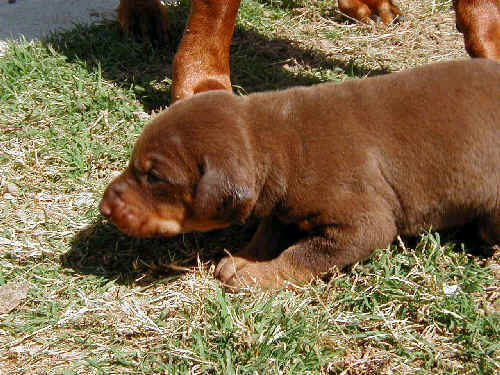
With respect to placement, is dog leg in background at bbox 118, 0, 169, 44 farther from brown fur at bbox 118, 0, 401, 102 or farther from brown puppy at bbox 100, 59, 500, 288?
brown puppy at bbox 100, 59, 500, 288

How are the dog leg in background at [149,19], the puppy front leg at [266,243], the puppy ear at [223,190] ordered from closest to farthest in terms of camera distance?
the puppy ear at [223,190] → the puppy front leg at [266,243] → the dog leg in background at [149,19]

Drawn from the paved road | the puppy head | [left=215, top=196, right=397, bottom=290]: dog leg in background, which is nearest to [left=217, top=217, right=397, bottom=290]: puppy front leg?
[left=215, top=196, right=397, bottom=290]: dog leg in background

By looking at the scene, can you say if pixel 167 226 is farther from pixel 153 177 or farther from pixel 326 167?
pixel 326 167

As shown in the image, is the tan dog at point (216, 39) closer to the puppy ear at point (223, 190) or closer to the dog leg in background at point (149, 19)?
the puppy ear at point (223, 190)

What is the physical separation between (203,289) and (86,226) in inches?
35.3

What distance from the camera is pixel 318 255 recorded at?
268cm

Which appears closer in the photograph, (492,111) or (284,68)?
(492,111)

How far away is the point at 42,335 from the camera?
2559 millimetres

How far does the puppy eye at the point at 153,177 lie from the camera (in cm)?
264

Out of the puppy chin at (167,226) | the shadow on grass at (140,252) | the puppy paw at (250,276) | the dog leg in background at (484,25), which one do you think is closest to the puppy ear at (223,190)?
the puppy chin at (167,226)

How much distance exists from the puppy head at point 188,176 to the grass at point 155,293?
332mm

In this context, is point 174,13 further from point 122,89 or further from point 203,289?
point 203,289

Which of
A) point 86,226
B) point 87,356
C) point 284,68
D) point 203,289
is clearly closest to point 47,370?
point 87,356

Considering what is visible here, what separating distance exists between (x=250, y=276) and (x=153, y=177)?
66 cm
